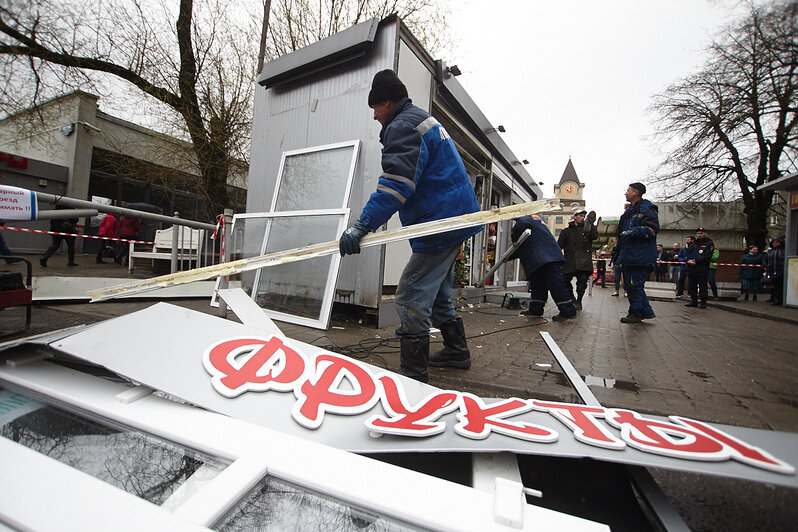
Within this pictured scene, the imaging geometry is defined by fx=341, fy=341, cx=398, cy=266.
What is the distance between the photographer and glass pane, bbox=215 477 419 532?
0.79 meters

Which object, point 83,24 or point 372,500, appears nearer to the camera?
point 372,500

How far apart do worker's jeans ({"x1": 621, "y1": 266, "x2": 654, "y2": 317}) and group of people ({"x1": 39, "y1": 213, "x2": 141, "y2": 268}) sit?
980 centimetres

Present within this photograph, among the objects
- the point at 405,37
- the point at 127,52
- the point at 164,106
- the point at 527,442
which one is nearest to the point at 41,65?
the point at 405,37

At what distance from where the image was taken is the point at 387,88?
2.24m

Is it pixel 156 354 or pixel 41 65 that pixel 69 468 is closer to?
pixel 156 354

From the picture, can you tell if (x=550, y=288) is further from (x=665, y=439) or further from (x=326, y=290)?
(x=665, y=439)

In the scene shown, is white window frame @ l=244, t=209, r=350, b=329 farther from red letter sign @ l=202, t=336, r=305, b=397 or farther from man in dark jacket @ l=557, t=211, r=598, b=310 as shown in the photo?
man in dark jacket @ l=557, t=211, r=598, b=310

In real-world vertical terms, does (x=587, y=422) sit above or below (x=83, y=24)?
below

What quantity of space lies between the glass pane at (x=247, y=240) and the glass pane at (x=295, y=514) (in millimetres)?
4329

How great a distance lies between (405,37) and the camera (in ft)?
14.6

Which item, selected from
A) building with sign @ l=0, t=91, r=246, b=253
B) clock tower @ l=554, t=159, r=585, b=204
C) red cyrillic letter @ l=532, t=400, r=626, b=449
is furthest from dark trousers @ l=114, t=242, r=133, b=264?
clock tower @ l=554, t=159, r=585, b=204

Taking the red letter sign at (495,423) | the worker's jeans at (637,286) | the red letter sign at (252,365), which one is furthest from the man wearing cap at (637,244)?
the red letter sign at (252,365)

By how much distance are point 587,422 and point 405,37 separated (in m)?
4.81

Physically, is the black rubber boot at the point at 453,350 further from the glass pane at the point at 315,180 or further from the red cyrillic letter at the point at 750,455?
the glass pane at the point at 315,180
